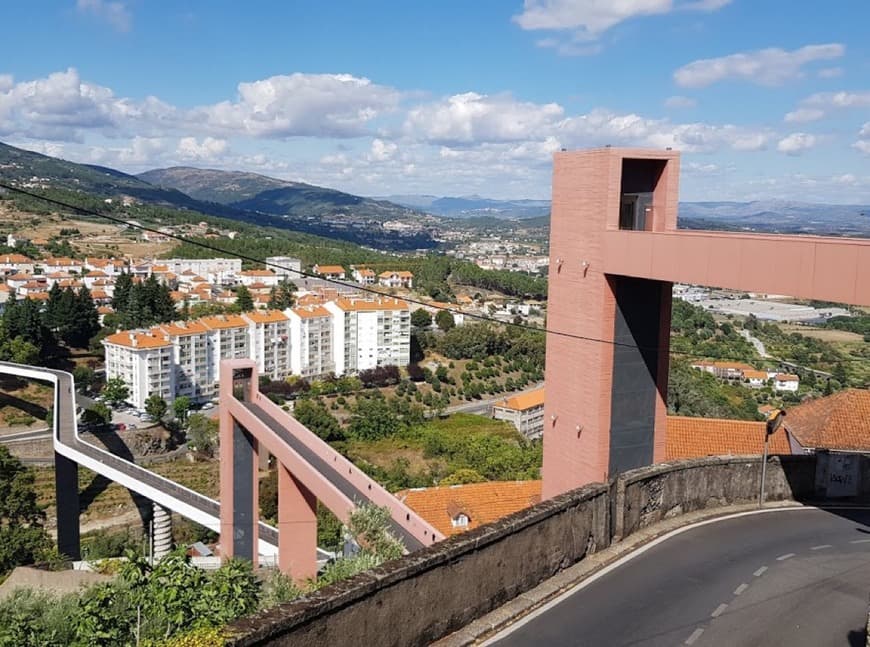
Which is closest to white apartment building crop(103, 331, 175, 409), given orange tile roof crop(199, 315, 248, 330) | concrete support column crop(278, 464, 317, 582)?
orange tile roof crop(199, 315, 248, 330)

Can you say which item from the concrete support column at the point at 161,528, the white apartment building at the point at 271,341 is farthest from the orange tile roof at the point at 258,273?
the concrete support column at the point at 161,528

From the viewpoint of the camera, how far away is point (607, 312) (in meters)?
8.13

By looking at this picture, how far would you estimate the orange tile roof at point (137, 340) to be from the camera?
47875 mm

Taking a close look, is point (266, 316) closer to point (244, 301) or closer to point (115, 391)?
point (244, 301)

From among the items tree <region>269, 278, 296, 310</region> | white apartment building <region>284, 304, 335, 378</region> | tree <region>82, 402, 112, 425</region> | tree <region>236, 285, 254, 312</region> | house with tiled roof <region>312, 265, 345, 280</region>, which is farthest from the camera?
house with tiled roof <region>312, 265, 345, 280</region>

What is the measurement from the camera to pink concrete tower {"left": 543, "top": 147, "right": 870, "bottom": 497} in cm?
806

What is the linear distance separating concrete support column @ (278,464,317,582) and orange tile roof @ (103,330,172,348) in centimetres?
3545

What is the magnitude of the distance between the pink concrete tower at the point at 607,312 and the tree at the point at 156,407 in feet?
132

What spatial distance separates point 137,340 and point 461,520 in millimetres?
37827

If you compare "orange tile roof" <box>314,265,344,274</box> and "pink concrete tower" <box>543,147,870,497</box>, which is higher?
"pink concrete tower" <box>543,147,870,497</box>

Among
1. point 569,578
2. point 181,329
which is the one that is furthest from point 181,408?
point 569,578

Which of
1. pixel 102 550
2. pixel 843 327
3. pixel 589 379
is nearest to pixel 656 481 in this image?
pixel 589 379

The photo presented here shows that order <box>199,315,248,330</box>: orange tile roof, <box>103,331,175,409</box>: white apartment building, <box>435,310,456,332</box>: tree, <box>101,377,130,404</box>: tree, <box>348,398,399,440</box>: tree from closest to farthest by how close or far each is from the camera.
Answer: <box>348,398,399,440</box>: tree
<box>101,377,130,404</box>: tree
<box>103,331,175,409</box>: white apartment building
<box>199,315,248,330</box>: orange tile roof
<box>435,310,456,332</box>: tree

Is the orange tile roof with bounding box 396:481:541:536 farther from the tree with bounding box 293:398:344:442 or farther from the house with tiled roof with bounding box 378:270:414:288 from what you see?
the house with tiled roof with bounding box 378:270:414:288
